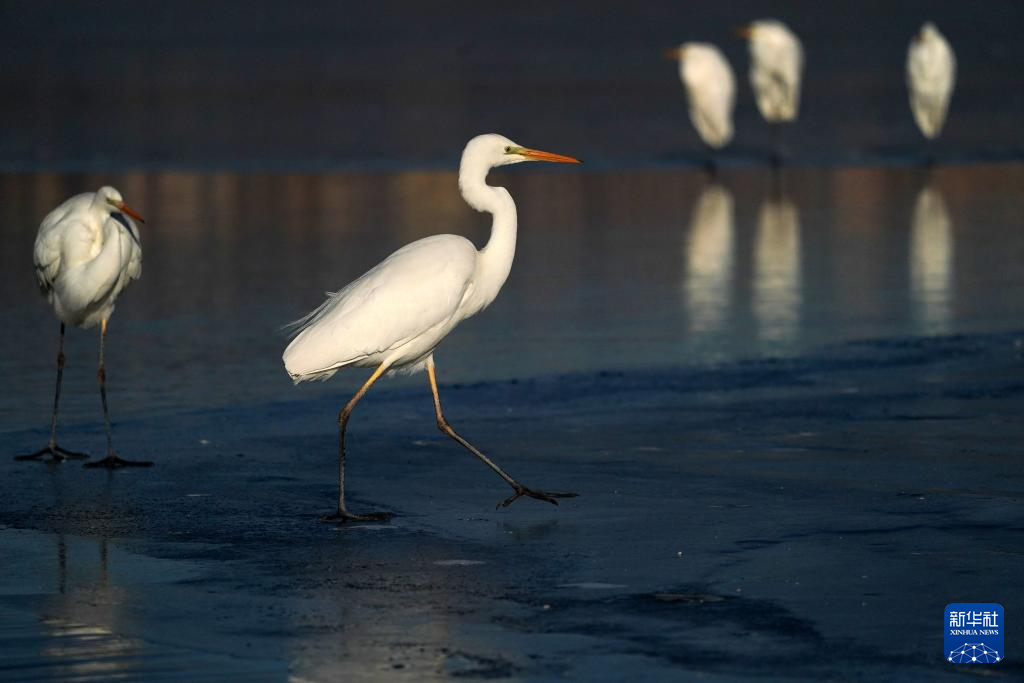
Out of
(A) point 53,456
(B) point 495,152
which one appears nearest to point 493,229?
(B) point 495,152

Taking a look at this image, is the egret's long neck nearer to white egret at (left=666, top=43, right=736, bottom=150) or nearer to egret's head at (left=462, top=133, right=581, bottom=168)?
egret's head at (left=462, top=133, right=581, bottom=168)

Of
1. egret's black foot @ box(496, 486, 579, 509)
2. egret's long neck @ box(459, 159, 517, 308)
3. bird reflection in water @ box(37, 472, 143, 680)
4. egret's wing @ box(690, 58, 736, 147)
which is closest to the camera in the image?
bird reflection in water @ box(37, 472, 143, 680)

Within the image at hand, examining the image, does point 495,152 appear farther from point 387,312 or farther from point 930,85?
point 930,85

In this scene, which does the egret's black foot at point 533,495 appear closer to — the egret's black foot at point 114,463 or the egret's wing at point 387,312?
the egret's wing at point 387,312

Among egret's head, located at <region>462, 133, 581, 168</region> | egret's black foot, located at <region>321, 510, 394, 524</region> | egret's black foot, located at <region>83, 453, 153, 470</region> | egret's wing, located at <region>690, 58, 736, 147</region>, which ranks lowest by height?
egret's black foot, located at <region>321, 510, 394, 524</region>

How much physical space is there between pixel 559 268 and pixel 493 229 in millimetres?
6993

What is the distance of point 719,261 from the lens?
1589 centimetres

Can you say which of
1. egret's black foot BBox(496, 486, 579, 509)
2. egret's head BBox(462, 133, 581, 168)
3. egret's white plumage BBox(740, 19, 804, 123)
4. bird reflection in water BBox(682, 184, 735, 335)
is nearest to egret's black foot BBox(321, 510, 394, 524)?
egret's black foot BBox(496, 486, 579, 509)

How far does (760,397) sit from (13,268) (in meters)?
7.56

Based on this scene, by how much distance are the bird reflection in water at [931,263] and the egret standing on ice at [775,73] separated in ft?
20.1

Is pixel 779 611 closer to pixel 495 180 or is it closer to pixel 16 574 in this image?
pixel 16 574

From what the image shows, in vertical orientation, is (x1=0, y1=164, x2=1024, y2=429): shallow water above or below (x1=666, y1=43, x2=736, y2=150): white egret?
below

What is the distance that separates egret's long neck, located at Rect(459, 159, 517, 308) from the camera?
8.48 meters

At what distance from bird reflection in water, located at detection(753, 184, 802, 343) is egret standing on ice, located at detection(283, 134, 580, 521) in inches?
149
